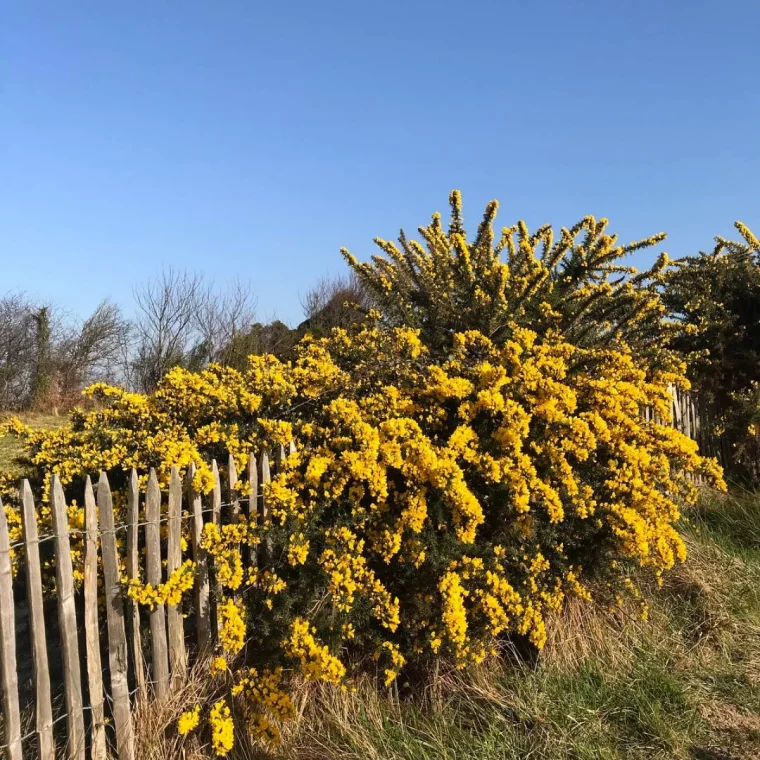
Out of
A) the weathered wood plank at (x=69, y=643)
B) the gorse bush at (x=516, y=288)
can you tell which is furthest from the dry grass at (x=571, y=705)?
the gorse bush at (x=516, y=288)

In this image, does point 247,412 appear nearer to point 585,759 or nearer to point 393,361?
point 393,361

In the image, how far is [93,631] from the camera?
274 centimetres

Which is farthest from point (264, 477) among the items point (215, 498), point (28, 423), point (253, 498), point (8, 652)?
point (28, 423)

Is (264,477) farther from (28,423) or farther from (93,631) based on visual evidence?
(28,423)

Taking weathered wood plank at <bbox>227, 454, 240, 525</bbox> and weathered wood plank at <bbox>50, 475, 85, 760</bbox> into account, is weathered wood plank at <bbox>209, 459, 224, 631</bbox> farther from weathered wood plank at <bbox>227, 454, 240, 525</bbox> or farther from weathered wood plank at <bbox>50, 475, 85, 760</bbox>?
weathered wood plank at <bbox>50, 475, 85, 760</bbox>

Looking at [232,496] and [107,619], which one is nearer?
[107,619]

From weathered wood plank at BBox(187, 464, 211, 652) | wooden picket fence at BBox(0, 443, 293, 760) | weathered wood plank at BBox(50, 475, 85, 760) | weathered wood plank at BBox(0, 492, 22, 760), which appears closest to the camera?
weathered wood plank at BBox(0, 492, 22, 760)

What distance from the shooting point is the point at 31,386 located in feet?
65.4

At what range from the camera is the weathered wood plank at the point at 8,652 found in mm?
2408

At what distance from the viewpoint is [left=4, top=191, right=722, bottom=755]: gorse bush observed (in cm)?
306

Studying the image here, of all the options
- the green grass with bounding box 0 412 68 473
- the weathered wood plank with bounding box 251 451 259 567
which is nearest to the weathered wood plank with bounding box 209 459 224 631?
the weathered wood plank with bounding box 251 451 259 567

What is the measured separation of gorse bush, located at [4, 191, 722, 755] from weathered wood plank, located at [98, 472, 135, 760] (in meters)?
0.15

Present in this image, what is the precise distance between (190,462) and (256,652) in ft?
3.25

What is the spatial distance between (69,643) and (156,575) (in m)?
0.42
